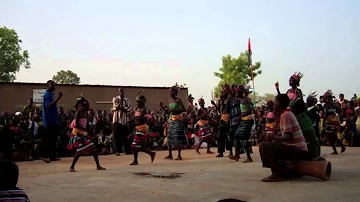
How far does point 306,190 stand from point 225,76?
154ft

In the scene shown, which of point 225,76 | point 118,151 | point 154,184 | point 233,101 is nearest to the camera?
point 154,184

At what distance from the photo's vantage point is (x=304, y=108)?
22.8 ft

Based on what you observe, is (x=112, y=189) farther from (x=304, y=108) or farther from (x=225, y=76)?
(x=225, y=76)

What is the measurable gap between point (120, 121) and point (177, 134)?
9.75 ft

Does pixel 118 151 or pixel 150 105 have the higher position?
pixel 150 105

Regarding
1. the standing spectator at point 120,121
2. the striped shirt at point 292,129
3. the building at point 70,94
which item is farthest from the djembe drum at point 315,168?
the building at point 70,94

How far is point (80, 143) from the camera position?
8219 millimetres

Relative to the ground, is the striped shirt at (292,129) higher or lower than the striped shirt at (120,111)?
lower

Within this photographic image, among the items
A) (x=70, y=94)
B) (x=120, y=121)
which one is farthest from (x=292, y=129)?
(x=70, y=94)

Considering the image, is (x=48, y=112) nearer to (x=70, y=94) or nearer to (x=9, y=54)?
(x=70, y=94)

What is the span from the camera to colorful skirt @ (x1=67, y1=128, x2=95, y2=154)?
8.20 metres

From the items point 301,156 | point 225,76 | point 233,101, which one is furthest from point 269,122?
point 225,76

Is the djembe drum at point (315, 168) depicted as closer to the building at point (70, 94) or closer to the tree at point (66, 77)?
the building at point (70, 94)

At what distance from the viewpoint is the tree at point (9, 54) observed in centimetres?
4275
